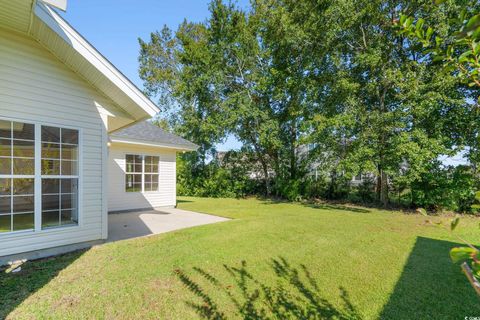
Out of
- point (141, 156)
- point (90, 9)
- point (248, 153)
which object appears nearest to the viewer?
point (90, 9)

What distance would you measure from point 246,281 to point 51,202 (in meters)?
4.37

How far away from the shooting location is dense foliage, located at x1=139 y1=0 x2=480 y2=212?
973 centimetres

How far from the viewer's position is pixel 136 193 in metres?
10.2

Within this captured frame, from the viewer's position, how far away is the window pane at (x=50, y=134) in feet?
16.4

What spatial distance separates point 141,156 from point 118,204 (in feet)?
6.88

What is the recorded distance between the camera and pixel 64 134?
5266mm

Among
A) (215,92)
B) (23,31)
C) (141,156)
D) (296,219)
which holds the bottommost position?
(296,219)

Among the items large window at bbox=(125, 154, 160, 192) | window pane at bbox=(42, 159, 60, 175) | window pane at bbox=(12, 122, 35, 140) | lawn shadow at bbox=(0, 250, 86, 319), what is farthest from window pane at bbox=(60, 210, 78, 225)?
large window at bbox=(125, 154, 160, 192)

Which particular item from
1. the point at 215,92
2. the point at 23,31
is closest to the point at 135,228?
the point at 23,31

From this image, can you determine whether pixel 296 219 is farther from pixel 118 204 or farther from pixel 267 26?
pixel 267 26

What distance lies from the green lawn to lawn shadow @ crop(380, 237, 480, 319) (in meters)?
0.01

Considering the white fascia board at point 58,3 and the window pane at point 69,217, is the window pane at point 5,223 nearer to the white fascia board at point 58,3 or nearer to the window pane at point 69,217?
the window pane at point 69,217

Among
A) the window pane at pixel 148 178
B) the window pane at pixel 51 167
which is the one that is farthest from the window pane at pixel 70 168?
the window pane at pixel 148 178

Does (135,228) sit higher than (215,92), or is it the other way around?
(215,92)
